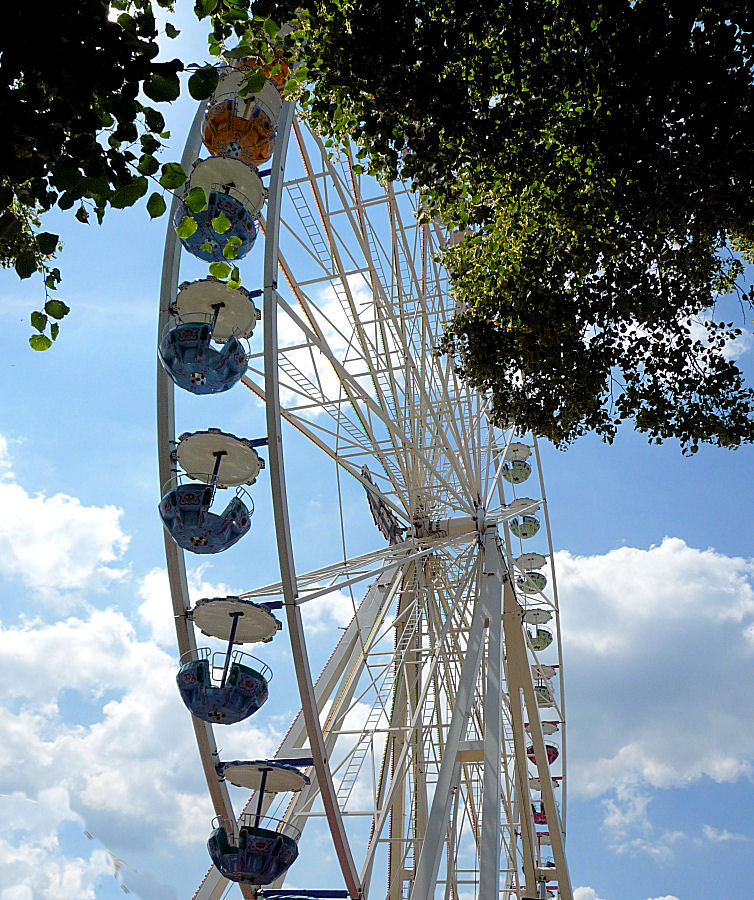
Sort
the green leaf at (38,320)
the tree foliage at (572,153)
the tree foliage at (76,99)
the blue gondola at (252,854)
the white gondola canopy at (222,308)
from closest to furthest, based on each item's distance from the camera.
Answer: the tree foliage at (76,99) → the green leaf at (38,320) → the tree foliage at (572,153) → the blue gondola at (252,854) → the white gondola canopy at (222,308)

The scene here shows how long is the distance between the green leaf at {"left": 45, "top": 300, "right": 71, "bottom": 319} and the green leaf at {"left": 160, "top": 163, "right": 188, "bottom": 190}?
2.29 ft

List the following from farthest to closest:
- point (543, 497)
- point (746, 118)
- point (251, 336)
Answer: point (543, 497), point (251, 336), point (746, 118)

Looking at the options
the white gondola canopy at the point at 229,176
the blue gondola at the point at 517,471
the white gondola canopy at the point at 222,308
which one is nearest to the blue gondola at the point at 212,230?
the white gondola canopy at the point at 229,176

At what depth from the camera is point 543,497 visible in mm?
20109

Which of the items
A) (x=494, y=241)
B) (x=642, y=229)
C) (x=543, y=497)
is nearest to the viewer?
(x=642, y=229)

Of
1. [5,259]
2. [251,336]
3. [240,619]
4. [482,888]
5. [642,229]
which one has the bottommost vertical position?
[482,888]

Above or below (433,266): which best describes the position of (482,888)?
below

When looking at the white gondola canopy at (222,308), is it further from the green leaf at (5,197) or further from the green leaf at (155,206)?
the green leaf at (155,206)

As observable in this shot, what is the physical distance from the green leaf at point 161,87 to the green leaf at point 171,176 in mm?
222

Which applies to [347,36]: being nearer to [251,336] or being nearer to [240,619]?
[251,336]

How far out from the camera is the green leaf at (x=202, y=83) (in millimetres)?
3189

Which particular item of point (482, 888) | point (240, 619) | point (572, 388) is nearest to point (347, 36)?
point (572, 388)

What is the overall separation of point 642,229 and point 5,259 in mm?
4522

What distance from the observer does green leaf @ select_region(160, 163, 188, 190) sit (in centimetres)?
329
